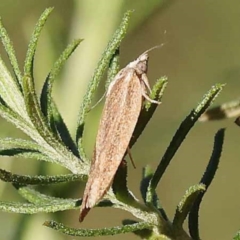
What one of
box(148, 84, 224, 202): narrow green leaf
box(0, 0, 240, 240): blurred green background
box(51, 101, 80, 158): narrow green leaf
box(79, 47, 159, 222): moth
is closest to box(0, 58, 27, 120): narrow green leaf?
box(51, 101, 80, 158): narrow green leaf

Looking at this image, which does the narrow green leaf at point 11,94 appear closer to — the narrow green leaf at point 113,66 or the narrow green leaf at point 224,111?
the narrow green leaf at point 113,66

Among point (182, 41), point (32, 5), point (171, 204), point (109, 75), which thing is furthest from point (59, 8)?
point (109, 75)

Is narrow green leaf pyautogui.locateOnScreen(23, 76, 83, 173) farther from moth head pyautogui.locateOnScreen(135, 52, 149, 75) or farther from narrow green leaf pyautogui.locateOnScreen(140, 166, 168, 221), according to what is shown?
moth head pyautogui.locateOnScreen(135, 52, 149, 75)

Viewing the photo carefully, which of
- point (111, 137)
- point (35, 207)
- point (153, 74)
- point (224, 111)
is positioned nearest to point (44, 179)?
point (35, 207)

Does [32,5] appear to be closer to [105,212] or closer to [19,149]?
[19,149]

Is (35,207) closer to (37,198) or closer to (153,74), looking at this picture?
(37,198)

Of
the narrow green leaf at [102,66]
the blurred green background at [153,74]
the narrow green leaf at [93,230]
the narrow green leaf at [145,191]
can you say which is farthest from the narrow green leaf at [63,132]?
the blurred green background at [153,74]
